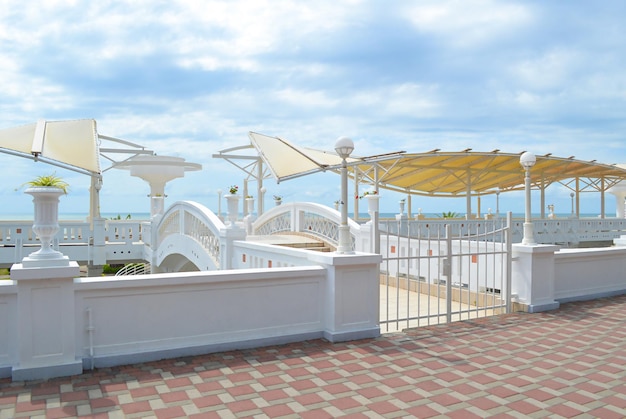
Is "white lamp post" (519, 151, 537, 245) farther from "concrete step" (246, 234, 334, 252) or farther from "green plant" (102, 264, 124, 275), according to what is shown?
"green plant" (102, 264, 124, 275)

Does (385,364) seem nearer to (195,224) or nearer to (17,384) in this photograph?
(17,384)

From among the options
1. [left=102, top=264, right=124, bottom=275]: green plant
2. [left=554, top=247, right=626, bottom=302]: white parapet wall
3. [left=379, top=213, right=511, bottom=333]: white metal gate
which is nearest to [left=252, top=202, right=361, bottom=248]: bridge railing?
[left=379, top=213, right=511, bottom=333]: white metal gate

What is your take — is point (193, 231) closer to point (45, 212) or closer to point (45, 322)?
point (45, 212)

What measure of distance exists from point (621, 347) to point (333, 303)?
3454mm

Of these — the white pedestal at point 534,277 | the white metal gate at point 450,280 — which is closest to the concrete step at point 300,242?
the white metal gate at point 450,280

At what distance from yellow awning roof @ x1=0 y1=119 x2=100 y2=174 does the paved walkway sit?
30.7ft

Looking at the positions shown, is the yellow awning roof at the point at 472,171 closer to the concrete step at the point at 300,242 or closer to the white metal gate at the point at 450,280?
the concrete step at the point at 300,242

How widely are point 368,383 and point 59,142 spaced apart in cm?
1270

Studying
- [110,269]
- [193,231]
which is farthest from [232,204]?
[110,269]

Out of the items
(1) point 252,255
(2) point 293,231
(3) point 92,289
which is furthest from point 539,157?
(3) point 92,289

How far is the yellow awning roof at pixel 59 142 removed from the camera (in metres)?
12.9

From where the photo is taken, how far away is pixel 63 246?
16.4 m

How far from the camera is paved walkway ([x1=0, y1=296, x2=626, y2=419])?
4.13m

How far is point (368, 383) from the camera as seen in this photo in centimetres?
475
